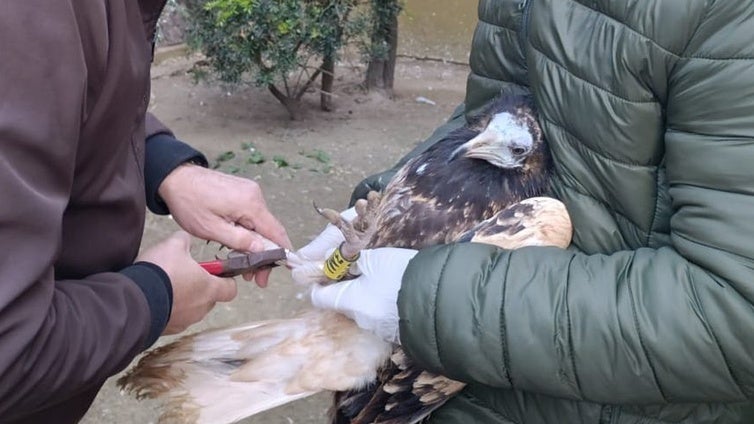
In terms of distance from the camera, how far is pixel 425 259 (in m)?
1.56

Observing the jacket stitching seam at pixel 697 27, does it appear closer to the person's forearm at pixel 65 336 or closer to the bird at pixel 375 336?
the bird at pixel 375 336

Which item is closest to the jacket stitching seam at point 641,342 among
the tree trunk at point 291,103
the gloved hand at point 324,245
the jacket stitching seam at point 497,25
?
the jacket stitching seam at point 497,25

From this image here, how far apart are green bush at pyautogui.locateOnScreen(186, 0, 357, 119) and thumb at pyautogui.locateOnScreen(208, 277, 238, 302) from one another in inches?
165

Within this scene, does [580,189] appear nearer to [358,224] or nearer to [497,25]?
[497,25]

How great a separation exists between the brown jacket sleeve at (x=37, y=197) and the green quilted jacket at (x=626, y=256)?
0.63 metres

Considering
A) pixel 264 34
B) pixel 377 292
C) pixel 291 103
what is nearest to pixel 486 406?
pixel 377 292

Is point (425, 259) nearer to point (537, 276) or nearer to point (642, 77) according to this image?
point (537, 276)

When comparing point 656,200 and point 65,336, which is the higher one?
point 656,200

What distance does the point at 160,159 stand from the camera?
194 centimetres

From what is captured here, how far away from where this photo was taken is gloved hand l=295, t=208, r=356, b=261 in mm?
2244

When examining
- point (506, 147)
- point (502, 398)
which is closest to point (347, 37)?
point (506, 147)

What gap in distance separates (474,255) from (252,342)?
0.80 metres

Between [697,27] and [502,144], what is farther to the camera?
[502,144]

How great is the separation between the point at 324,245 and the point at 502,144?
63 centimetres
